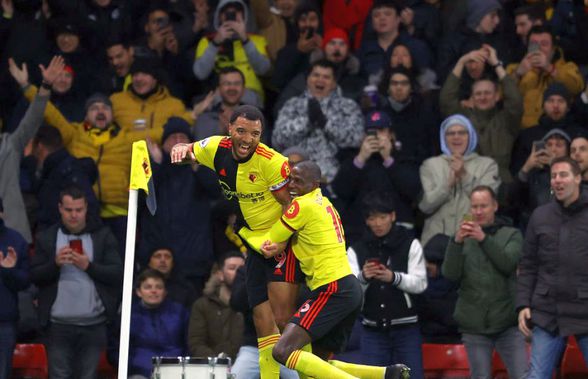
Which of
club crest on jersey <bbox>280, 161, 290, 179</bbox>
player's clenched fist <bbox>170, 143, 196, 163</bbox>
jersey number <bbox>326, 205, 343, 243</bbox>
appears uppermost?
player's clenched fist <bbox>170, 143, 196, 163</bbox>

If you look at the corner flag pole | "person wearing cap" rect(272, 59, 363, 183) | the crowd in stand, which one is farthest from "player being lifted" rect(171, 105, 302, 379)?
"person wearing cap" rect(272, 59, 363, 183)

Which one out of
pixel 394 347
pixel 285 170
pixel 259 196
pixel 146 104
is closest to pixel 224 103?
pixel 146 104

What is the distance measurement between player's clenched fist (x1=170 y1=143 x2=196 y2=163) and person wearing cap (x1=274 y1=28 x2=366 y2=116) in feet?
15.6

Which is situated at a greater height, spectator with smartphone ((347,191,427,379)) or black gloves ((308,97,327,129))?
black gloves ((308,97,327,129))

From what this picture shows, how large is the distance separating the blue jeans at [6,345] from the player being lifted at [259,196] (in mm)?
3263

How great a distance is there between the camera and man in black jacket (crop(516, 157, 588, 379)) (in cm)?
1287

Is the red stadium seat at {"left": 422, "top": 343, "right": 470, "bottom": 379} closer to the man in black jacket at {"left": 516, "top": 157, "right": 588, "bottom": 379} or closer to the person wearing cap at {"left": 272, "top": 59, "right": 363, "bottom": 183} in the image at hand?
the man in black jacket at {"left": 516, "top": 157, "right": 588, "bottom": 379}

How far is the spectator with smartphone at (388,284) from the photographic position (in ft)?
45.3

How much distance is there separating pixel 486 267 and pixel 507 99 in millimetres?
3108

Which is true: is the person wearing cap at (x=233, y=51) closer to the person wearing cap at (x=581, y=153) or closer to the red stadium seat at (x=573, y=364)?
the person wearing cap at (x=581, y=153)

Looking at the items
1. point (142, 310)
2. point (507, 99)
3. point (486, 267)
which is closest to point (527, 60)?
point (507, 99)

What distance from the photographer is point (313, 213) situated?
38.3ft

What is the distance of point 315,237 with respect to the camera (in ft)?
38.7

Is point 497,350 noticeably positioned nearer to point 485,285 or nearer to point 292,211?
point 485,285
